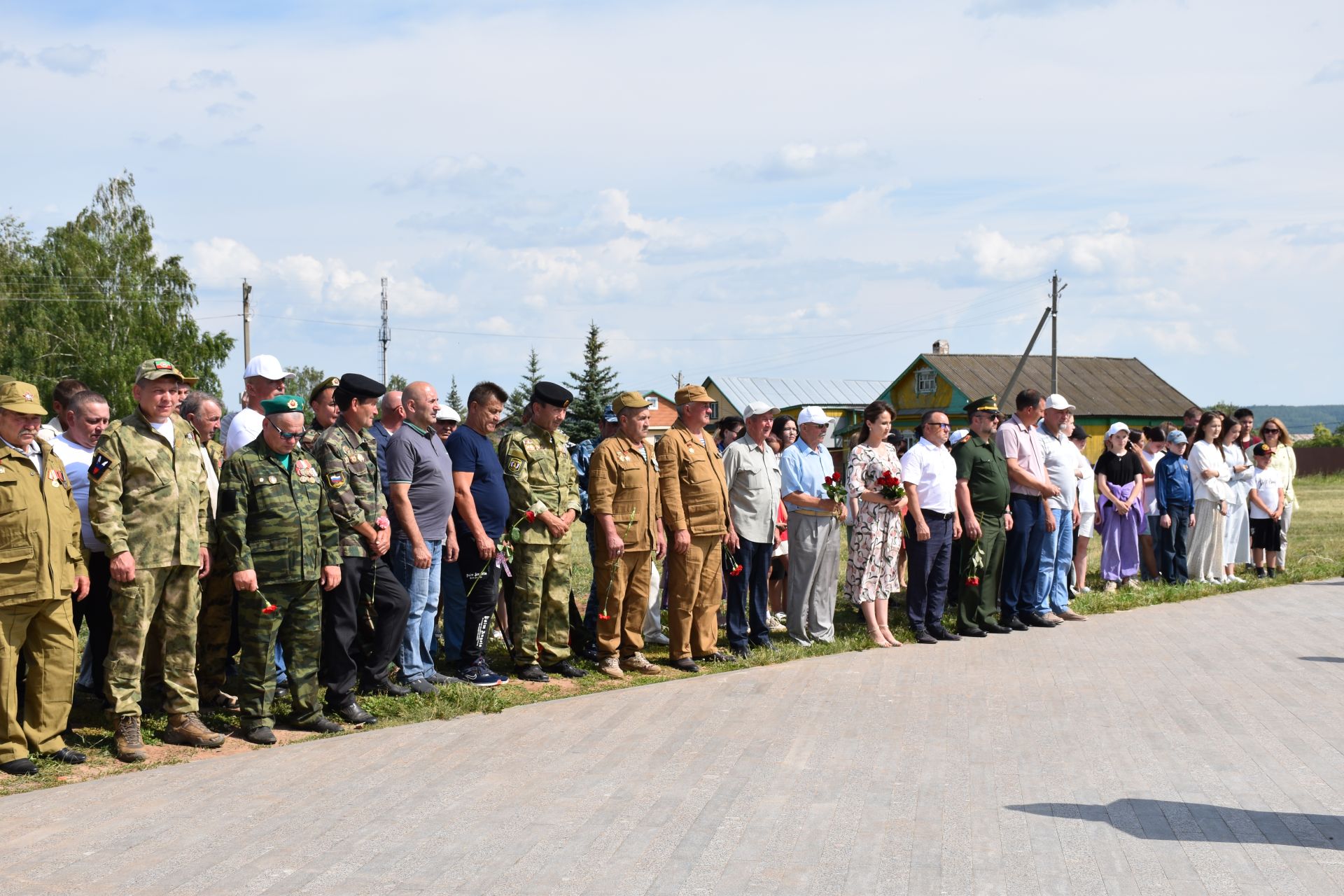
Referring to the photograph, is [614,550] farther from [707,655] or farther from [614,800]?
[614,800]

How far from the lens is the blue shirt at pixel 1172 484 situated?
553 inches

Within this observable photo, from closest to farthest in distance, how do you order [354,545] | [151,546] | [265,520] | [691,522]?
[151,546] → [265,520] → [354,545] → [691,522]

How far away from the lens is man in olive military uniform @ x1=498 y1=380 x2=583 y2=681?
28.3 feet

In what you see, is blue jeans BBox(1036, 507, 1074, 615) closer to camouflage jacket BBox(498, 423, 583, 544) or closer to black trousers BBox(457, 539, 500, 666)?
camouflage jacket BBox(498, 423, 583, 544)

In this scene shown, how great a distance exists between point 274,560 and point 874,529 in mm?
5416

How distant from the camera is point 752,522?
9.89 m

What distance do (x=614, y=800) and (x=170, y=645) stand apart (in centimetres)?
280

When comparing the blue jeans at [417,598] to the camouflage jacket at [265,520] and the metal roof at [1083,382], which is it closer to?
the camouflage jacket at [265,520]

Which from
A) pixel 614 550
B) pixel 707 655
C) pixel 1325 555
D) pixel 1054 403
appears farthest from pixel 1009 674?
pixel 1325 555

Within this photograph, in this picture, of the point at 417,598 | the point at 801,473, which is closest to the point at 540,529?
the point at 417,598

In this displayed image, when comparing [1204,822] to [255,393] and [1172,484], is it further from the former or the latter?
[1172,484]

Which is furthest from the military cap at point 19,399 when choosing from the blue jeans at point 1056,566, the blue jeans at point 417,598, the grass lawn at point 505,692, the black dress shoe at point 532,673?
the blue jeans at point 1056,566

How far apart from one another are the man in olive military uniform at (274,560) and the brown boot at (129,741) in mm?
605

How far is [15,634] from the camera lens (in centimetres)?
634
